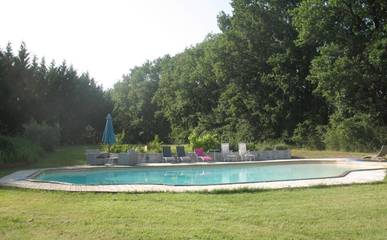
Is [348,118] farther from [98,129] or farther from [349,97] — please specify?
[98,129]

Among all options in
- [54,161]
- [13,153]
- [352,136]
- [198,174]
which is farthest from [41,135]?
[352,136]

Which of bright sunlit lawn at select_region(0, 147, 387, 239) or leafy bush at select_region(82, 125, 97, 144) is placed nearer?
bright sunlit lawn at select_region(0, 147, 387, 239)

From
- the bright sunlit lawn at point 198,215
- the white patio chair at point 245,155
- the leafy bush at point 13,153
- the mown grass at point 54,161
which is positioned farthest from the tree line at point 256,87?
the bright sunlit lawn at point 198,215

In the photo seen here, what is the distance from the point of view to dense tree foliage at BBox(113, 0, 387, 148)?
77.2ft

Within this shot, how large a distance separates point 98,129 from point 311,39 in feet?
73.5

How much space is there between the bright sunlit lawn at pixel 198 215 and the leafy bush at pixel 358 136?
47.0 ft

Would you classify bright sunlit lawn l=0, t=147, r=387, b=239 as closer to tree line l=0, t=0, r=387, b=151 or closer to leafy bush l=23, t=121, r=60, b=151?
leafy bush l=23, t=121, r=60, b=151

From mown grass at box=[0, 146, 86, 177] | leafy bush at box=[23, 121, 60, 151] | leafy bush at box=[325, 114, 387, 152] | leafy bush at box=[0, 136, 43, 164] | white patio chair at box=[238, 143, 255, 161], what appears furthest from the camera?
leafy bush at box=[23, 121, 60, 151]

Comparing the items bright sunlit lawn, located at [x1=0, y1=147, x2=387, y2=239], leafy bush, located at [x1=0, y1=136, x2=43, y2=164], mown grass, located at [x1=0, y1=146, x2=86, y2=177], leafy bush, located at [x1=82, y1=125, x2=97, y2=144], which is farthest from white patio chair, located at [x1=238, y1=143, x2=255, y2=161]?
leafy bush, located at [x1=82, y1=125, x2=97, y2=144]

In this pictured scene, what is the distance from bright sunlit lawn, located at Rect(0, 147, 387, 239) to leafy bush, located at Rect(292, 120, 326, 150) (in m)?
16.1

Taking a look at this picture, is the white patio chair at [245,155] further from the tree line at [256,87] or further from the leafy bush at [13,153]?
the leafy bush at [13,153]

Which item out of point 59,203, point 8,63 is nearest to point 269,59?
point 8,63

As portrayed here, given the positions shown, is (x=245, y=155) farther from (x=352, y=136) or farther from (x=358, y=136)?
(x=358, y=136)

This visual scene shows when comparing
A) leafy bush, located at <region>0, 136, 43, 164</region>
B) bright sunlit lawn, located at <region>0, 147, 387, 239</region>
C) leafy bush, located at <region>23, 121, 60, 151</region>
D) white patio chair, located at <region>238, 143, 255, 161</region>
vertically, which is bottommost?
bright sunlit lawn, located at <region>0, 147, 387, 239</region>
